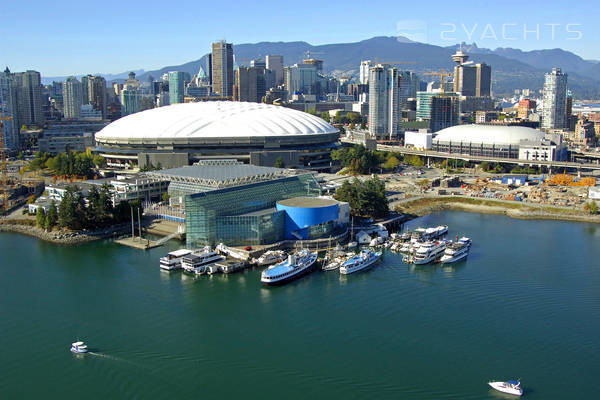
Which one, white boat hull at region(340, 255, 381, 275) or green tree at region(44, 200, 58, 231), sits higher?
green tree at region(44, 200, 58, 231)

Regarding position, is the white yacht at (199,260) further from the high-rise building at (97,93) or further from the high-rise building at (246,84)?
the high-rise building at (246,84)

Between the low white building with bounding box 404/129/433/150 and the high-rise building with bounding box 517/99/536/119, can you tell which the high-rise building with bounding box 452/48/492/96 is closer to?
the high-rise building with bounding box 517/99/536/119

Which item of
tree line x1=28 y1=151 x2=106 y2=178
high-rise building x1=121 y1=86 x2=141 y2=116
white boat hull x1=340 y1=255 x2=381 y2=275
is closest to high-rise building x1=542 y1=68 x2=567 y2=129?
tree line x1=28 y1=151 x2=106 y2=178

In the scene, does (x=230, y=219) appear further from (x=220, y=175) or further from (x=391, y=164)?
(x=391, y=164)

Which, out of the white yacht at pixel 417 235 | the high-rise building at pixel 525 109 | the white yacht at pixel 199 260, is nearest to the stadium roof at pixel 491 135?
the white yacht at pixel 417 235

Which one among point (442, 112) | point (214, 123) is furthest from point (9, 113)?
point (442, 112)

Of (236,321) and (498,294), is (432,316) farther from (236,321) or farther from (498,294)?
(236,321)
